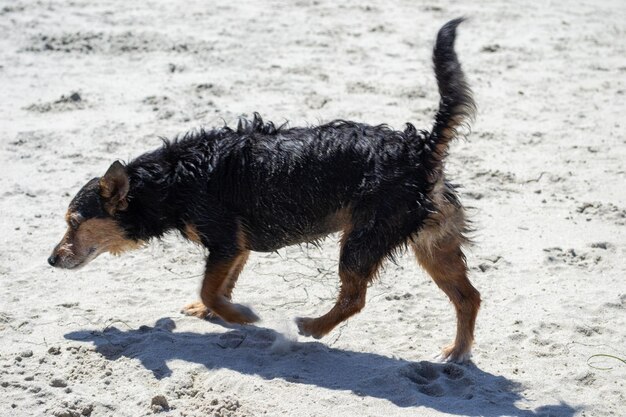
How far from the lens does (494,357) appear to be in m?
6.15

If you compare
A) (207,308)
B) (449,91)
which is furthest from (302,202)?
(449,91)

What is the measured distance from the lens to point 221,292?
6355 millimetres

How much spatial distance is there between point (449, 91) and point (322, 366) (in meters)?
1.90

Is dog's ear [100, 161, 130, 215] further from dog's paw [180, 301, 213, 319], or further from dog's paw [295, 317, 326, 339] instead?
dog's paw [295, 317, 326, 339]

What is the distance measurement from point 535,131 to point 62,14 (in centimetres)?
669

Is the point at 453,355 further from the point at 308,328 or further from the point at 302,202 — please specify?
the point at 302,202

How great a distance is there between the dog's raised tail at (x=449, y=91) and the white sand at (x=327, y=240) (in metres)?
0.97

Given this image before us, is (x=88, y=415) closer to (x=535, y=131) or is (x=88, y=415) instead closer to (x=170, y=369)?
(x=170, y=369)

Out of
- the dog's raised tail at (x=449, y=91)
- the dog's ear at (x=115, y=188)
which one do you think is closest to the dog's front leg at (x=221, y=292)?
the dog's ear at (x=115, y=188)

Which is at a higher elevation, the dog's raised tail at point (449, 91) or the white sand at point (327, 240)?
the dog's raised tail at point (449, 91)

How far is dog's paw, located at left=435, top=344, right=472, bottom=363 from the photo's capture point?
6.04 metres

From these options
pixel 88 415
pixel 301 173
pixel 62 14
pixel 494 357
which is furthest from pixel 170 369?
pixel 62 14

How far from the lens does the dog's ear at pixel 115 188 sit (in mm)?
6312

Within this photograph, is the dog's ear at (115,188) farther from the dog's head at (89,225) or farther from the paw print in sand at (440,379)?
the paw print in sand at (440,379)
